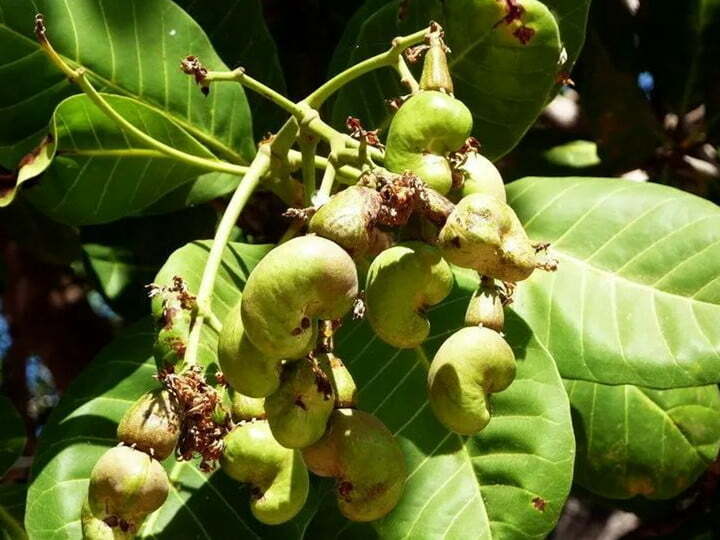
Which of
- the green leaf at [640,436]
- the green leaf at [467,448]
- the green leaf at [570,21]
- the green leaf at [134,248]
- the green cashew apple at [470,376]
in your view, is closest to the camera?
the green cashew apple at [470,376]

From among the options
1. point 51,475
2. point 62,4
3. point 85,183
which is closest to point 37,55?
point 62,4

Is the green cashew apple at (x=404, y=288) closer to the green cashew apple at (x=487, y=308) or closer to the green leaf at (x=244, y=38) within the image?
the green cashew apple at (x=487, y=308)

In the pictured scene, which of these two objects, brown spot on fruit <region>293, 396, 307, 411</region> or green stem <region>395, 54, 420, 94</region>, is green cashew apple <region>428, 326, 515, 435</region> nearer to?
brown spot on fruit <region>293, 396, 307, 411</region>

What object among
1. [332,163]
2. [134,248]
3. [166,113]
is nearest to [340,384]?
[332,163]

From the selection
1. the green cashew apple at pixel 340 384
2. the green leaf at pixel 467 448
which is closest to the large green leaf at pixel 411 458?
the green leaf at pixel 467 448

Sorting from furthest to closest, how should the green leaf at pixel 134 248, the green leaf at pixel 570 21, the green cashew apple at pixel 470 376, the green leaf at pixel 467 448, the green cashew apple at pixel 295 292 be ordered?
the green leaf at pixel 134 248
the green leaf at pixel 570 21
the green leaf at pixel 467 448
the green cashew apple at pixel 470 376
the green cashew apple at pixel 295 292

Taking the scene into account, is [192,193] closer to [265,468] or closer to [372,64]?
[372,64]
